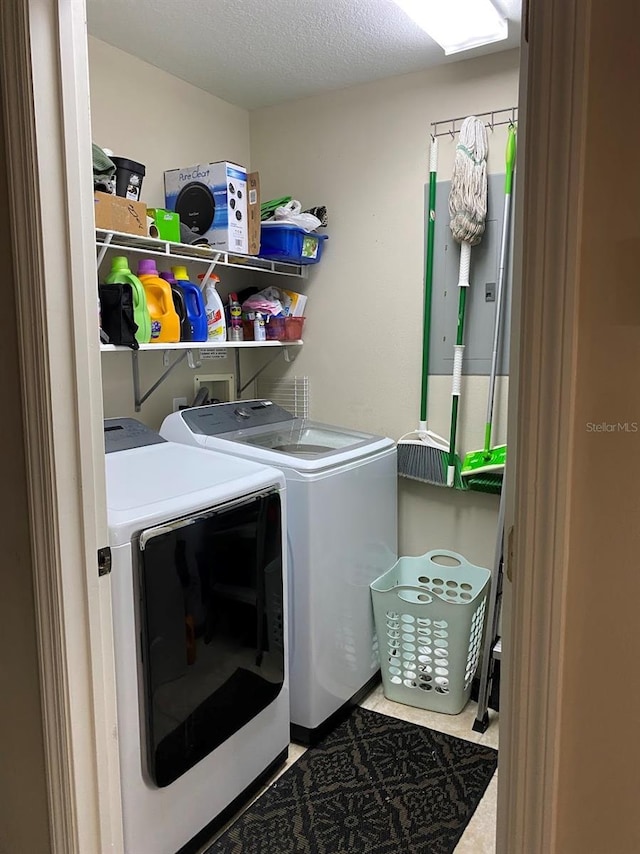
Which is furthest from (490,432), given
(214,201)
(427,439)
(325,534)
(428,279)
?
(214,201)

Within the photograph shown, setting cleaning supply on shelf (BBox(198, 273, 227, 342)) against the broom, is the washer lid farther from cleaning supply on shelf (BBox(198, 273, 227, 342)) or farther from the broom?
cleaning supply on shelf (BBox(198, 273, 227, 342))

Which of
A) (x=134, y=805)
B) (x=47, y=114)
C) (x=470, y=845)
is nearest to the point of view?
(x=47, y=114)

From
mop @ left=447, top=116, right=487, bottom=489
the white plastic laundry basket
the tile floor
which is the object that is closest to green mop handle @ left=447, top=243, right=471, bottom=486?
mop @ left=447, top=116, right=487, bottom=489

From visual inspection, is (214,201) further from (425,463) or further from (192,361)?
(425,463)

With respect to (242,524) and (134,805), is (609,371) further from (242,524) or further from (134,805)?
(134,805)

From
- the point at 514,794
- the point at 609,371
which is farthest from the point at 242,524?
the point at 609,371

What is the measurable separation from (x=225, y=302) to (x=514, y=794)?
2307mm

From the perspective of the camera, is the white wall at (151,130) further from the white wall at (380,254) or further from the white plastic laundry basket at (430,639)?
the white plastic laundry basket at (430,639)

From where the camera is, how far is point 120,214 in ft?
6.70

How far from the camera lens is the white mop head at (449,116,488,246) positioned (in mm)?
2381

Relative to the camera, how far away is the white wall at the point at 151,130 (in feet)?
7.57

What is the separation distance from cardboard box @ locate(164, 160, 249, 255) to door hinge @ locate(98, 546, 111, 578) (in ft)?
4.66

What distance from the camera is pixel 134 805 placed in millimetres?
1562

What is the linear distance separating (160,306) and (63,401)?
3.56 ft
